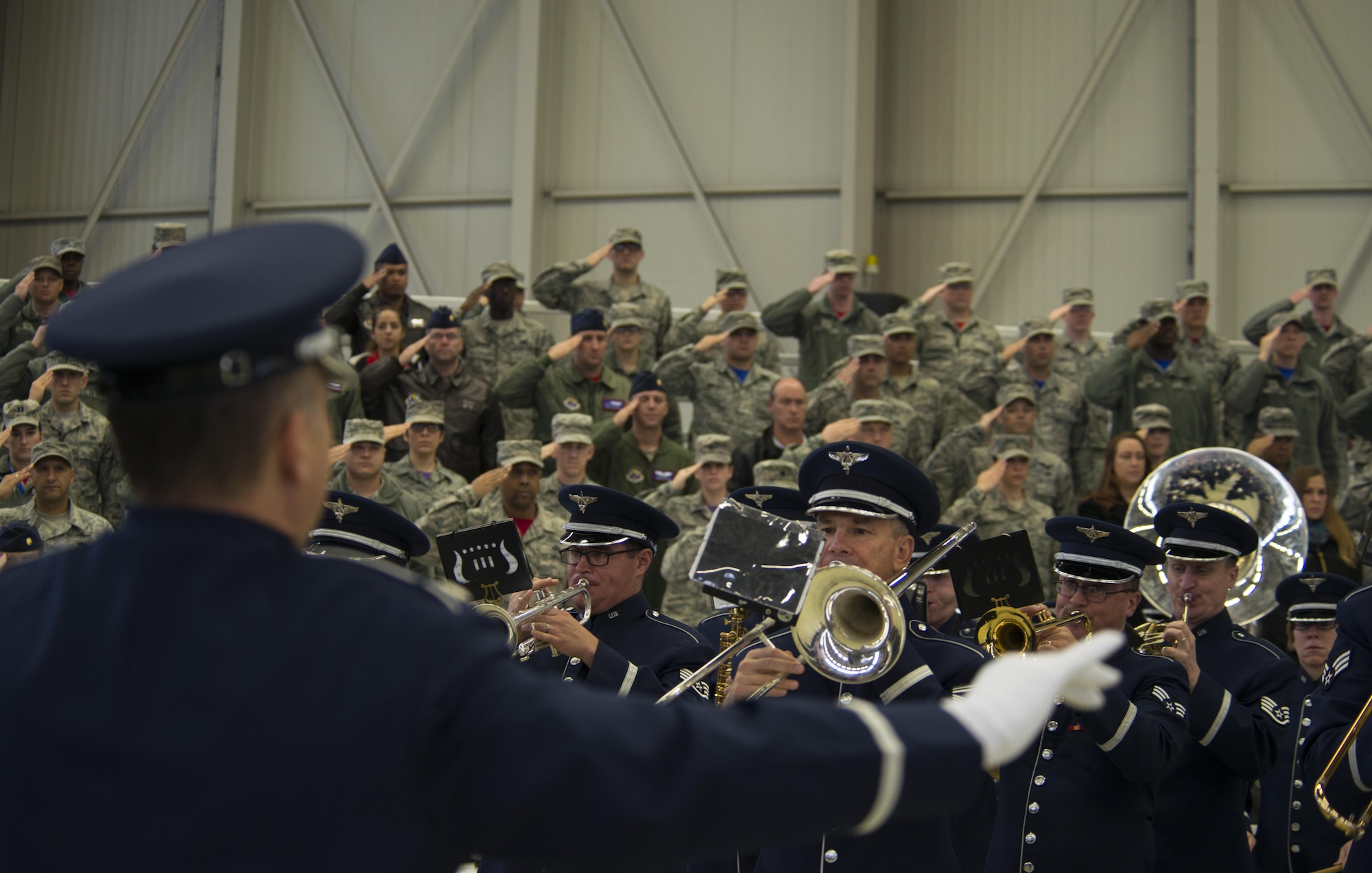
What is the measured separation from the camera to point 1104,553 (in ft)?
14.1

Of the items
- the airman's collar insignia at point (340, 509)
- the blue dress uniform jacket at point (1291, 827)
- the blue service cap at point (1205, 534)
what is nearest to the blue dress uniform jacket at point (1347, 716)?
the blue service cap at point (1205, 534)

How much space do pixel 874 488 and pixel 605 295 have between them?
7551 millimetres

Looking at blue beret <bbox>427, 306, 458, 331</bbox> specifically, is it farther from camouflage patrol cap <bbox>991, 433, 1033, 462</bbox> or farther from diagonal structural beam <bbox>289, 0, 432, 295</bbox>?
diagonal structural beam <bbox>289, 0, 432, 295</bbox>

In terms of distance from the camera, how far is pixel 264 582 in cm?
133

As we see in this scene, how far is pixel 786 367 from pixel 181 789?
1169cm

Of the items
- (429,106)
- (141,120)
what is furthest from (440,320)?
(141,120)

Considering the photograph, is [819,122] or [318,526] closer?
[318,526]

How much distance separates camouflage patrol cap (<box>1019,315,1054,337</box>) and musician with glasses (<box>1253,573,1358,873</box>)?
4277mm

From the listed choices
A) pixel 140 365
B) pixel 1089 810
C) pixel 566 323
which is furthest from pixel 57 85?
pixel 140 365

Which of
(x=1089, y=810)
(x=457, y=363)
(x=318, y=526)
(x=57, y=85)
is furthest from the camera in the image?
(x=57, y=85)

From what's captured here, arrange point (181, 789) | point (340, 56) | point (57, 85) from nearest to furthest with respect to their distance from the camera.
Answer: point (181, 789), point (340, 56), point (57, 85)

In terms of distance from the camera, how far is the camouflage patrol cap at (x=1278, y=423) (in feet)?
30.5

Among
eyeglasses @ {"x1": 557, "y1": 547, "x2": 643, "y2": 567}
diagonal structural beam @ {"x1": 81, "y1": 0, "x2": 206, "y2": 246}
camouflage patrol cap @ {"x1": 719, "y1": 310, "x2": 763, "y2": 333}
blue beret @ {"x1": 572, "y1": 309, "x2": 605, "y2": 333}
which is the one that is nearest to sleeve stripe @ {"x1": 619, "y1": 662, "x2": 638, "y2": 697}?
eyeglasses @ {"x1": 557, "y1": 547, "x2": 643, "y2": 567}

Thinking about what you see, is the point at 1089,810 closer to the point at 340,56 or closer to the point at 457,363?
the point at 457,363
